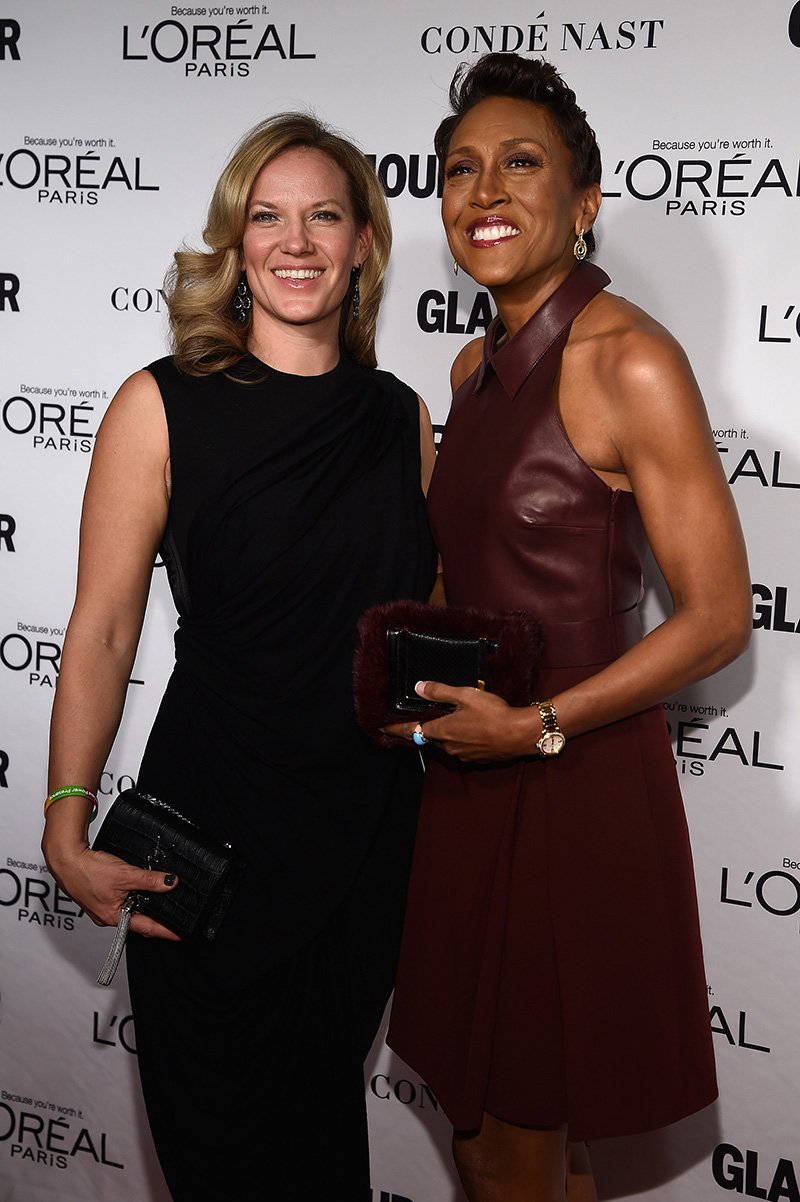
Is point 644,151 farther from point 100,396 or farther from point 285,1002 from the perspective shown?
point 285,1002

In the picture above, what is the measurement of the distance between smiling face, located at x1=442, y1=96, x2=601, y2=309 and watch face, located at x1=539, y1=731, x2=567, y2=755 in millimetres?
639

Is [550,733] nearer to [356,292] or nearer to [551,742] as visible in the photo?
[551,742]

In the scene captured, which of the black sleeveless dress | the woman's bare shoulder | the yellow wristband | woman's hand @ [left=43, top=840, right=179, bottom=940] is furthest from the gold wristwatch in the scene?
the yellow wristband

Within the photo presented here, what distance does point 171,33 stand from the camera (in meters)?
2.54

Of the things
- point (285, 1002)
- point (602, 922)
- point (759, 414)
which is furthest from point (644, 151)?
point (285, 1002)

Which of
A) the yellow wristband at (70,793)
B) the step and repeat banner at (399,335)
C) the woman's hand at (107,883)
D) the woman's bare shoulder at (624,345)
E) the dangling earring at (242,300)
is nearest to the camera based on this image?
the woman's bare shoulder at (624,345)

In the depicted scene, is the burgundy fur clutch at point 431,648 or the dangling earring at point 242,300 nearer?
the burgundy fur clutch at point 431,648

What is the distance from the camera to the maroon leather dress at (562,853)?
1.70 metres

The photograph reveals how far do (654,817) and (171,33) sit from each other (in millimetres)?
1854

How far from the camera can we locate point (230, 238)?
6.21 feet

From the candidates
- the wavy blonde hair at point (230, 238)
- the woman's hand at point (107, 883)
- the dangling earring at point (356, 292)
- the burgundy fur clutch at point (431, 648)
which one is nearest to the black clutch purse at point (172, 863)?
the woman's hand at point (107, 883)

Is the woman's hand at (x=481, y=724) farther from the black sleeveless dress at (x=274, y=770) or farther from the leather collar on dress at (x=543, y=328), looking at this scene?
the leather collar on dress at (x=543, y=328)

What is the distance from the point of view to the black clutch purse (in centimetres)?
170

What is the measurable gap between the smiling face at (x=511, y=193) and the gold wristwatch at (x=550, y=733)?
609 mm
